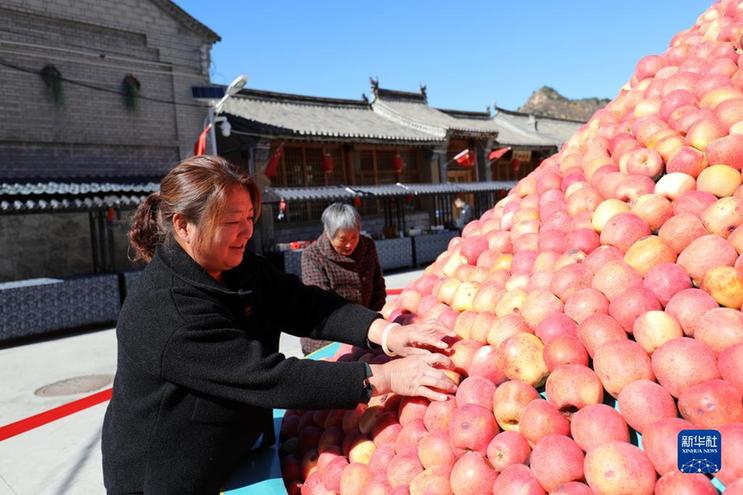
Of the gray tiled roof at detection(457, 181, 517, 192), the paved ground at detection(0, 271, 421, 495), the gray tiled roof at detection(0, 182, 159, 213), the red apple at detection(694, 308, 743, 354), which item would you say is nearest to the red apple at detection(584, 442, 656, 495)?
the red apple at detection(694, 308, 743, 354)

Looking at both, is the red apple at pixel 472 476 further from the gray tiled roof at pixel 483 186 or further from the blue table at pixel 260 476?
the gray tiled roof at pixel 483 186

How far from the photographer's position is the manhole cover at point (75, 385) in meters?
5.78

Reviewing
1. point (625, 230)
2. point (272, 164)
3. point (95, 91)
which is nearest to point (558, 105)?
point (272, 164)

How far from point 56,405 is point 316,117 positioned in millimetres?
14363

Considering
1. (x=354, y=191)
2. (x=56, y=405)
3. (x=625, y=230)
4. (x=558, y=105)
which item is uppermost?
(x=558, y=105)

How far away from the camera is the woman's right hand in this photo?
1.67m

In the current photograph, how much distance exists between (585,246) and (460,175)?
20652mm

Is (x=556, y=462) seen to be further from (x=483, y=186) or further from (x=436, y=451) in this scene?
(x=483, y=186)

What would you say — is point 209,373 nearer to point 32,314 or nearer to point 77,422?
point 77,422

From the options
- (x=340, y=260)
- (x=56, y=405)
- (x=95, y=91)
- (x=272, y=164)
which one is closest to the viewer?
(x=340, y=260)

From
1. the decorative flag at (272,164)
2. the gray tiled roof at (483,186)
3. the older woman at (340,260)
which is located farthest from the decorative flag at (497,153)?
the older woman at (340,260)

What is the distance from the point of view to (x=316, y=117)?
18.4m

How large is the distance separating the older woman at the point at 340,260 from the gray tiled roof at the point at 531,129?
22.8 m

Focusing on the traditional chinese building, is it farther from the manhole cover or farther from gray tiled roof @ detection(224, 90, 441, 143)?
the manhole cover
